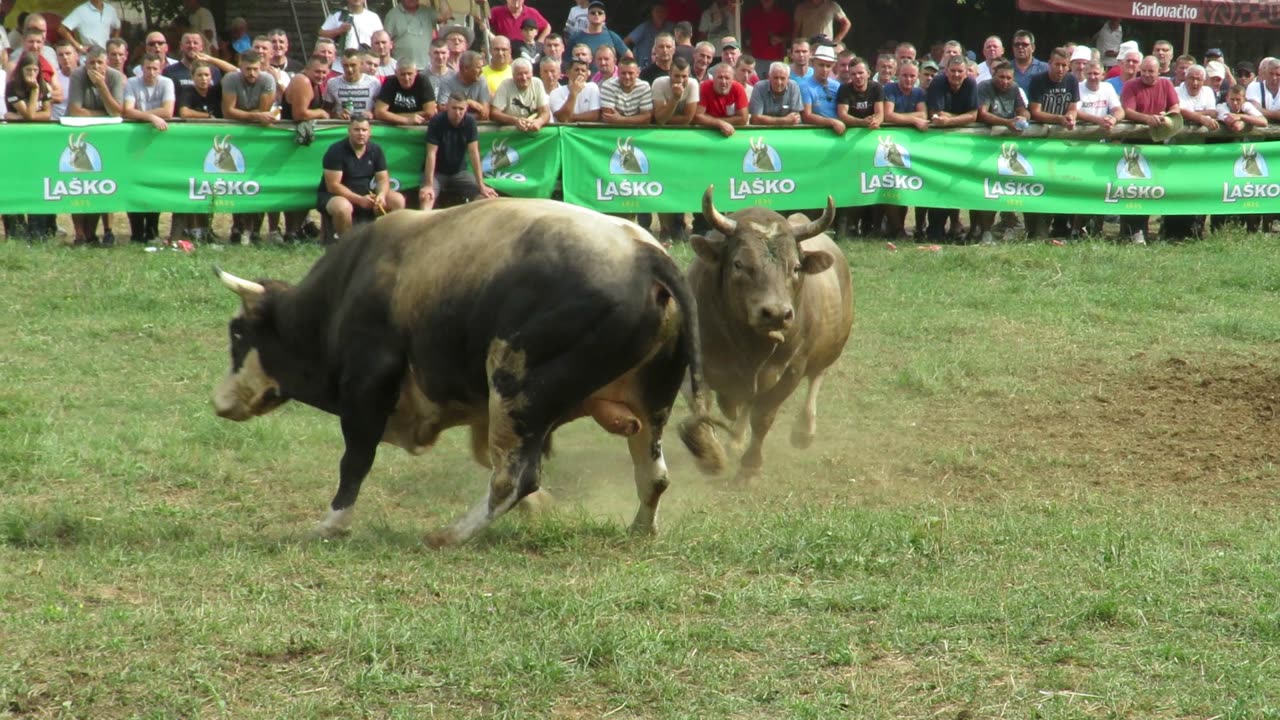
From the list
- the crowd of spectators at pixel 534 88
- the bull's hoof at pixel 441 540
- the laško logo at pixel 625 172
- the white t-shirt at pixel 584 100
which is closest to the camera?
the bull's hoof at pixel 441 540

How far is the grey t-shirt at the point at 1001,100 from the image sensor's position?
1573cm

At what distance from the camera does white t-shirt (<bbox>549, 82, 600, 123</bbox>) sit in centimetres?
1472

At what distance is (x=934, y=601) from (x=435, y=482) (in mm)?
3180

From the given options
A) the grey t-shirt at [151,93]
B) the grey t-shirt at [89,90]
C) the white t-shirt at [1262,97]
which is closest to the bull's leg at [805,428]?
the grey t-shirt at [151,93]

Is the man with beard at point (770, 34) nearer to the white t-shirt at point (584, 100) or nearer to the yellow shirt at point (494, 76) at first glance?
the white t-shirt at point (584, 100)

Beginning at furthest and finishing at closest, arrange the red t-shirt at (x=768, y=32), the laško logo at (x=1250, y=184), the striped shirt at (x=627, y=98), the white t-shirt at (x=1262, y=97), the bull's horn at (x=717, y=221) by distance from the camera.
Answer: the red t-shirt at (x=768, y=32)
the white t-shirt at (x=1262, y=97)
the laško logo at (x=1250, y=184)
the striped shirt at (x=627, y=98)
the bull's horn at (x=717, y=221)

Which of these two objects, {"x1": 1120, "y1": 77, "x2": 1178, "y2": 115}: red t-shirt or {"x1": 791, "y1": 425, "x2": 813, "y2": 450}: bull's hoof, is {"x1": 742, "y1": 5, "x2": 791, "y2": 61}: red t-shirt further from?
{"x1": 791, "y1": 425, "x2": 813, "y2": 450}: bull's hoof

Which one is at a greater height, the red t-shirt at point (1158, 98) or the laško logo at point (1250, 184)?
the red t-shirt at point (1158, 98)

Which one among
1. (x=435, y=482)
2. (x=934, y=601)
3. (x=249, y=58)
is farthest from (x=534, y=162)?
(x=934, y=601)

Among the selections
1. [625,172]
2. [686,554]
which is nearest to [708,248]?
[686,554]

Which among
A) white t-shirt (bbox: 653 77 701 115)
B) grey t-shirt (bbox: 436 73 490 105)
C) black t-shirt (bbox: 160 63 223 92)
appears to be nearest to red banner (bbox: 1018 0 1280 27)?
white t-shirt (bbox: 653 77 701 115)

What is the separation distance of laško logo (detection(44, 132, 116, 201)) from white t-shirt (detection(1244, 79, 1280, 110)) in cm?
1153

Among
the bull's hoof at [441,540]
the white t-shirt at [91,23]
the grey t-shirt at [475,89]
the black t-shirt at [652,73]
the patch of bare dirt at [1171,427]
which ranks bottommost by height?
the patch of bare dirt at [1171,427]

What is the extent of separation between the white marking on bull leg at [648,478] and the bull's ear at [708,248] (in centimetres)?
147
